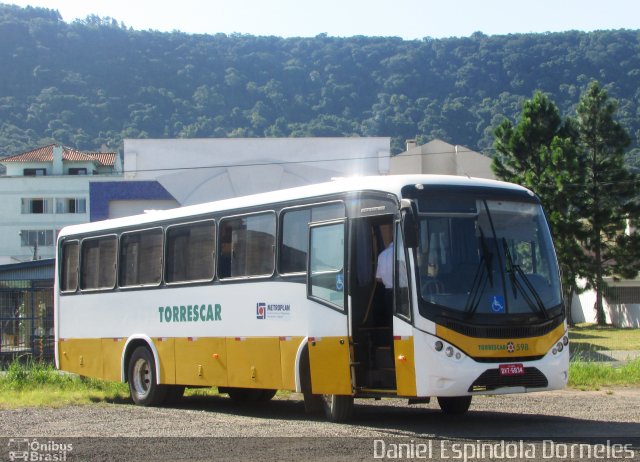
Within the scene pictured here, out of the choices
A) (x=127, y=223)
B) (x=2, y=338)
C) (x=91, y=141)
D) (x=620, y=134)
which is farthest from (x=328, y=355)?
(x=91, y=141)

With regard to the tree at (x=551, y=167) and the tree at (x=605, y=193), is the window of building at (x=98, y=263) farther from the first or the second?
the tree at (x=605, y=193)

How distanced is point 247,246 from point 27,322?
16.0m

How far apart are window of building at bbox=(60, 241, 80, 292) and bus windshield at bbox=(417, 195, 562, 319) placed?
912 cm

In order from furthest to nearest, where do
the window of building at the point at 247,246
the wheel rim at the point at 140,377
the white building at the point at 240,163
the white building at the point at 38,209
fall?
the white building at the point at 38,209
the white building at the point at 240,163
the wheel rim at the point at 140,377
the window of building at the point at 247,246

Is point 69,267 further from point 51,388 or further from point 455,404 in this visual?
Answer: point 455,404

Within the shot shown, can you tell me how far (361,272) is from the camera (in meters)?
13.1

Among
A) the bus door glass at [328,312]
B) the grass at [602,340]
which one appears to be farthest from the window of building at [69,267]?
the grass at [602,340]

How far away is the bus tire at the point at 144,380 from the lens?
17125 mm

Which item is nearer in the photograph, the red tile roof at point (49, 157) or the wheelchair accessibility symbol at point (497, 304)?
the wheelchair accessibility symbol at point (497, 304)

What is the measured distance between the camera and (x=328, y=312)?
13.3 meters

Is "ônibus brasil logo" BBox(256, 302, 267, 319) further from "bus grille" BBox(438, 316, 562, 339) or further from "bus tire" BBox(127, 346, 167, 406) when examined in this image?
"bus grille" BBox(438, 316, 562, 339)

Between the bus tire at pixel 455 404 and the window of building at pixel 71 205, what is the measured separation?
7580cm

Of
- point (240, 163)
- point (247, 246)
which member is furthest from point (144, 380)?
point (240, 163)

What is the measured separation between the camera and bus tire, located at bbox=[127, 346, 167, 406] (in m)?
17.1
